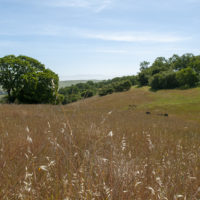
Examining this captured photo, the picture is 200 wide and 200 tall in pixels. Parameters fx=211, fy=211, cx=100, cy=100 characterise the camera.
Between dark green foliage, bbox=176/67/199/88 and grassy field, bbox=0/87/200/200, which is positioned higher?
dark green foliage, bbox=176/67/199/88

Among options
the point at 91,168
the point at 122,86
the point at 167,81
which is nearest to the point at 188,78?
the point at 167,81

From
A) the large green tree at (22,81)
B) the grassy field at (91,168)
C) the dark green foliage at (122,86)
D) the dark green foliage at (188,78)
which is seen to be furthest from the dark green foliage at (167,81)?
the grassy field at (91,168)

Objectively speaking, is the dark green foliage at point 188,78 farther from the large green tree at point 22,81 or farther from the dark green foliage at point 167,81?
the large green tree at point 22,81

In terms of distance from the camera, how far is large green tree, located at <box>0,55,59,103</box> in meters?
41.9

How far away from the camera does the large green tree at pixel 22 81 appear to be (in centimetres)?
4191

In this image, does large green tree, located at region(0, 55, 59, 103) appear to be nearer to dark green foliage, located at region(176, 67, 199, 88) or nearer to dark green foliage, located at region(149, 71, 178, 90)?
dark green foliage, located at region(149, 71, 178, 90)

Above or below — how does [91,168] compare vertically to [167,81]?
below

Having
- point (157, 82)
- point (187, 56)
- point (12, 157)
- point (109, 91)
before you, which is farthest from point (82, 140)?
point (187, 56)

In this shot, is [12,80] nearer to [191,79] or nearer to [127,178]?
[127,178]

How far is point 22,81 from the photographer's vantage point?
41969 millimetres

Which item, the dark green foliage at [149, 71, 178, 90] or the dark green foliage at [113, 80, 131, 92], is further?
the dark green foliage at [113, 80, 131, 92]

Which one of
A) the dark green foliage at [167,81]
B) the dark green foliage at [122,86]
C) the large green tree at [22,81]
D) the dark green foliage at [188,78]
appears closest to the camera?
the large green tree at [22,81]

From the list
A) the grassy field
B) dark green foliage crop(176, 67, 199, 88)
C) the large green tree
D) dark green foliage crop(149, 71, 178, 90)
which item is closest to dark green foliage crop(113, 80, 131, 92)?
dark green foliage crop(149, 71, 178, 90)

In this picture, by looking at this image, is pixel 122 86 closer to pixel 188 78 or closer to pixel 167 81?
pixel 167 81
